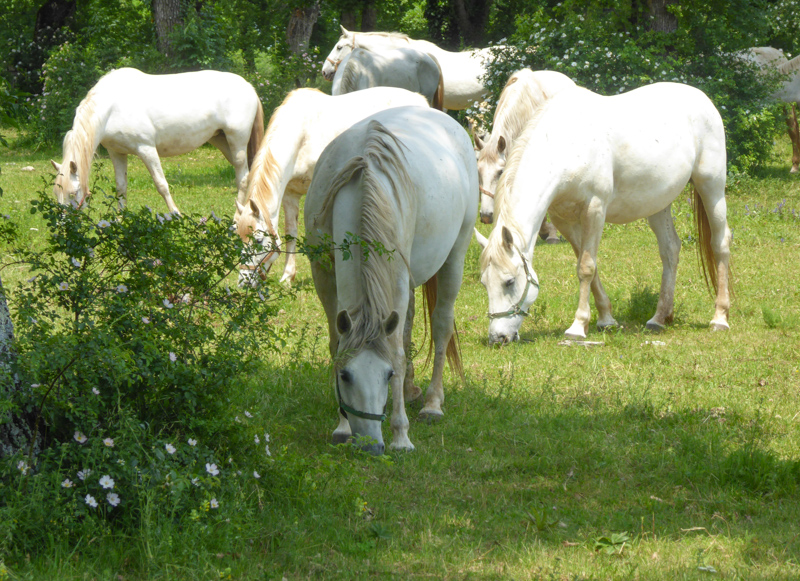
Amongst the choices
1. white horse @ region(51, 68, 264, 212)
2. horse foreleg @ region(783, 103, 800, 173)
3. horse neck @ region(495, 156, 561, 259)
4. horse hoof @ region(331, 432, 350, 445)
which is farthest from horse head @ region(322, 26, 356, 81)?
horse hoof @ region(331, 432, 350, 445)

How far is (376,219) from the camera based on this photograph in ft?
13.0

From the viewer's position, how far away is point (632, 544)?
334 cm

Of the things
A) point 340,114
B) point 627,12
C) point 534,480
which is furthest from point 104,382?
point 627,12

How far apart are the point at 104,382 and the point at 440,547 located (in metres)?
1.50

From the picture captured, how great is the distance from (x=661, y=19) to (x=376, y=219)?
11608mm

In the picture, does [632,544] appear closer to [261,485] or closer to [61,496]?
[261,485]

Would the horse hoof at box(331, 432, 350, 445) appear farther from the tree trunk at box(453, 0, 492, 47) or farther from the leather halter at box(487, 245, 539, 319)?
the tree trunk at box(453, 0, 492, 47)

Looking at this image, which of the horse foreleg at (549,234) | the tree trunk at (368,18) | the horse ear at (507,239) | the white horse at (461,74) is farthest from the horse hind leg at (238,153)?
the tree trunk at (368,18)

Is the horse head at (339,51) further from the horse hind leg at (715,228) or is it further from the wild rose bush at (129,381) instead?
the wild rose bush at (129,381)

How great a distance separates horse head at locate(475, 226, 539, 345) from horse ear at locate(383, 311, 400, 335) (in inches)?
97.0

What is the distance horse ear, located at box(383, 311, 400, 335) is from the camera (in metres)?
3.86

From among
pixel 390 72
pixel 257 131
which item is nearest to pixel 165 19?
pixel 257 131

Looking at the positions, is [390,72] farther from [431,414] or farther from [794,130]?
[794,130]

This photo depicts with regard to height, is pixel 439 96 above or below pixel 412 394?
above
